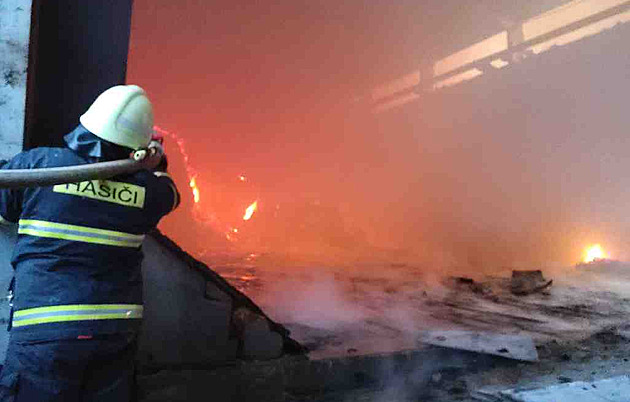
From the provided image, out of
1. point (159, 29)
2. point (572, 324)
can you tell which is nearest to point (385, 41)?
point (159, 29)

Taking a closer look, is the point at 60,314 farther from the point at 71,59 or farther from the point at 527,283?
the point at 527,283

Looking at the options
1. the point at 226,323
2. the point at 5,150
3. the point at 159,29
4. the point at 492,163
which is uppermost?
the point at 159,29

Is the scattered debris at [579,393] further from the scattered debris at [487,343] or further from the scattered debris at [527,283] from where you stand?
the scattered debris at [527,283]

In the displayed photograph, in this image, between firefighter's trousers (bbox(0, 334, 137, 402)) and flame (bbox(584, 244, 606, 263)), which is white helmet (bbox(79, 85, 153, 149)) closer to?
firefighter's trousers (bbox(0, 334, 137, 402))

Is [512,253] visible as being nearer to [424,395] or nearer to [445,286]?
[445,286]

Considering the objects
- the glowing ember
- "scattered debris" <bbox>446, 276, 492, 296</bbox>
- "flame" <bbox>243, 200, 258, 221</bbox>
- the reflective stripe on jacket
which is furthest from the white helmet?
"flame" <bbox>243, 200, 258, 221</bbox>

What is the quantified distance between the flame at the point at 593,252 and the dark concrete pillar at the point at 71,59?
11.8 metres

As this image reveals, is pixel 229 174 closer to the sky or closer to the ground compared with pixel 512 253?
closer to the sky

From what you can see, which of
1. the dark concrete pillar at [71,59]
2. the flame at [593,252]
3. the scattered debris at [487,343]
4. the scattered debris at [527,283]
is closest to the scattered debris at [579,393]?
the scattered debris at [487,343]

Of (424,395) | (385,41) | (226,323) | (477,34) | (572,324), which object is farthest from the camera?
(385,41)

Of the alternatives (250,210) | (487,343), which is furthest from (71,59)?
(250,210)

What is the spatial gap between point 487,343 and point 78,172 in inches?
142

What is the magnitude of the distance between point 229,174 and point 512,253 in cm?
1000

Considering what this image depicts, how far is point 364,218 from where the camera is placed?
1617 centimetres
